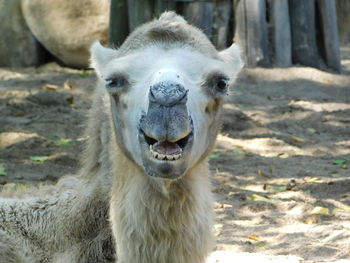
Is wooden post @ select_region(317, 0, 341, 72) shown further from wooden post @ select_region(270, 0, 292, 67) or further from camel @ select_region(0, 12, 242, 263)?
camel @ select_region(0, 12, 242, 263)

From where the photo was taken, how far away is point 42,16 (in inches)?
458

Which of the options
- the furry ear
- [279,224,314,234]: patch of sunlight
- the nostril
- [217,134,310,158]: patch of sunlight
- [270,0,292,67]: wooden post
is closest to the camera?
the nostril

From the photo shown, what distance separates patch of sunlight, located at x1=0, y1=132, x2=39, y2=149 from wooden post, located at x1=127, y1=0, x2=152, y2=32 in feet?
7.45

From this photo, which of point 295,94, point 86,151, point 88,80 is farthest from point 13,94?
point 86,151

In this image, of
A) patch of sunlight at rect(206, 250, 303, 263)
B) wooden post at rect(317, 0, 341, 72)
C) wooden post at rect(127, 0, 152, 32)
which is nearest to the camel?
patch of sunlight at rect(206, 250, 303, 263)

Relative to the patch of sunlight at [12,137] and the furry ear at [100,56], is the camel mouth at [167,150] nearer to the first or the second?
the furry ear at [100,56]

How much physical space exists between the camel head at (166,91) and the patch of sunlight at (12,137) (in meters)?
4.50

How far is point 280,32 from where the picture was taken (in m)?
10.9

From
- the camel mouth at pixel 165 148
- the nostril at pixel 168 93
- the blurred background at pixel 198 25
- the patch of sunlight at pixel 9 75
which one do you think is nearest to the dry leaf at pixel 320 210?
the camel mouth at pixel 165 148

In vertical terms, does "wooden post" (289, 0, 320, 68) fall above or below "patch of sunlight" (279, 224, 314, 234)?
above

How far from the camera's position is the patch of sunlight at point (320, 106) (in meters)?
10.2

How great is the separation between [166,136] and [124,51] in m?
0.89

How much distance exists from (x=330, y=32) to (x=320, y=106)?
1.48m

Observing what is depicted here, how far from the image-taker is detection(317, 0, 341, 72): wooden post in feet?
36.3
